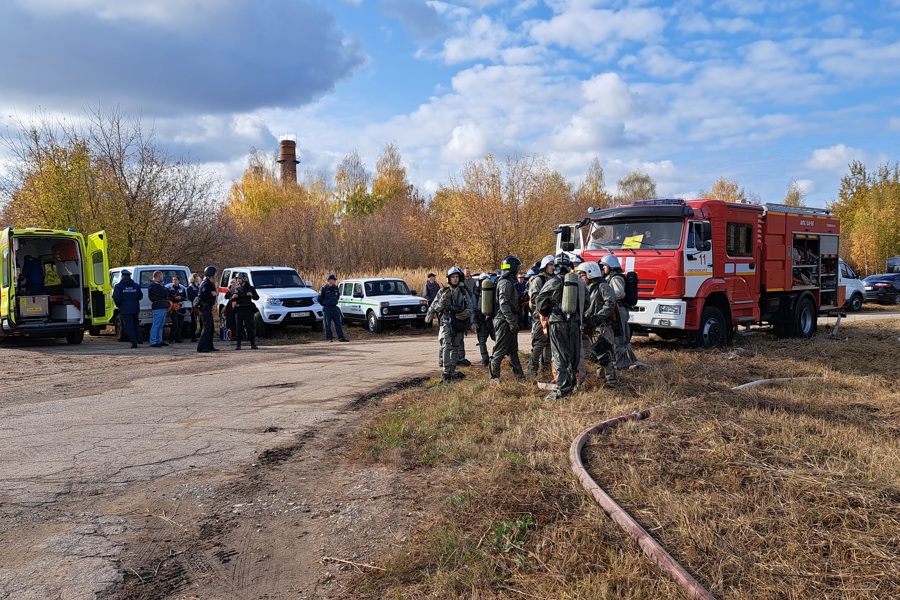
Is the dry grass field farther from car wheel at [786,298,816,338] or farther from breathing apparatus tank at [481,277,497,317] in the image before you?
car wheel at [786,298,816,338]

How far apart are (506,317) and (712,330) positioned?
5253 mm

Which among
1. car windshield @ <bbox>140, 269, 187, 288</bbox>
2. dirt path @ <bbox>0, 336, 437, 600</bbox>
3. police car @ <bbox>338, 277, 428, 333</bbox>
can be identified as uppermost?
car windshield @ <bbox>140, 269, 187, 288</bbox>

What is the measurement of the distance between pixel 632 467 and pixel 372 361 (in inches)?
322

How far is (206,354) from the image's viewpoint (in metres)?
14.1

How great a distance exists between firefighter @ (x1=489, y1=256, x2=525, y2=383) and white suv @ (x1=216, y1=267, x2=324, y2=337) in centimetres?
871

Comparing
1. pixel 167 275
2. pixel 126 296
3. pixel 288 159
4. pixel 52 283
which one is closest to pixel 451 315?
pixel 126 296

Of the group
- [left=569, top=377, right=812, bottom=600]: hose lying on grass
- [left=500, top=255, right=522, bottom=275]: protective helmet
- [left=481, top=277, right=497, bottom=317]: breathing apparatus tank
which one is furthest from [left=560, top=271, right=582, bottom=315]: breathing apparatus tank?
[left=569, top=377, right=812, bottom=600]: hose lying on grass

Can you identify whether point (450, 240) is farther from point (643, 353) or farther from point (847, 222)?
point (847, 222)

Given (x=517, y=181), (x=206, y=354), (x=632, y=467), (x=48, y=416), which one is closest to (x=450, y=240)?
(x=517, y=181)

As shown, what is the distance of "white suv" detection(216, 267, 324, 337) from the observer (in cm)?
1722

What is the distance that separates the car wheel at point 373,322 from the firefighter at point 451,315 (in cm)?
892

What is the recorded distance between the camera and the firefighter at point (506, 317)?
9266mm

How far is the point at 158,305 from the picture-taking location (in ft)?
50.5

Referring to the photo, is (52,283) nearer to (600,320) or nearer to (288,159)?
(600,320)
